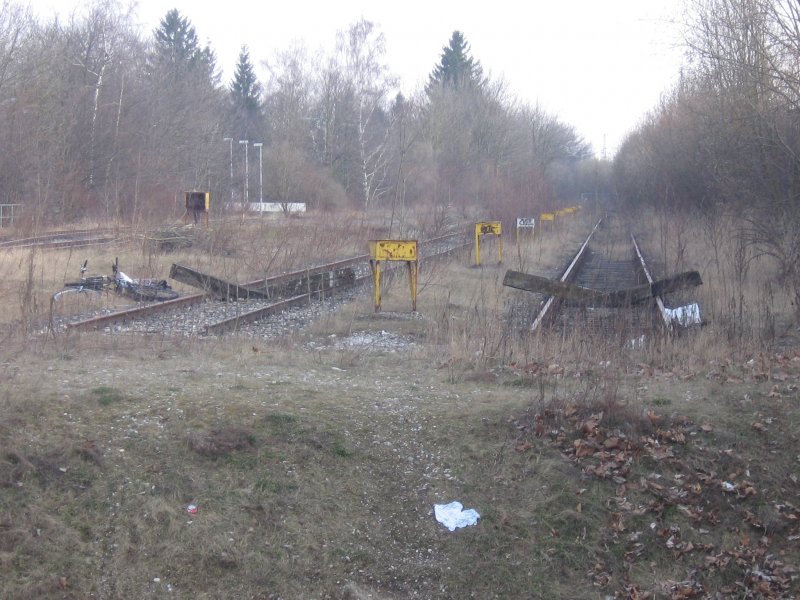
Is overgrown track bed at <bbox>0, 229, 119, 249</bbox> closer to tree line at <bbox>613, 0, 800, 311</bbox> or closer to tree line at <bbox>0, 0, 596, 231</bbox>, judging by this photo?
tree line at <bbox>0, 0, 596, 231</bbox>

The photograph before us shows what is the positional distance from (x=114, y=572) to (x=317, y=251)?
1909 centimetres

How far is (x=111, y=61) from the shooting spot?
4666cm

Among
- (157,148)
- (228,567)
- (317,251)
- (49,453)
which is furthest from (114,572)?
(157,148)

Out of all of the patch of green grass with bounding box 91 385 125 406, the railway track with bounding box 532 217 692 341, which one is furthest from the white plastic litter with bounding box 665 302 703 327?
the patch of green grass with bounding box 91 385 125 406

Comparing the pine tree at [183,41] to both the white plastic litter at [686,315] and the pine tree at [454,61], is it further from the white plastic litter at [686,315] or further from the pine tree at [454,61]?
the white plastic litter at [686,315]

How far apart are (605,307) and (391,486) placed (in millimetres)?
9692

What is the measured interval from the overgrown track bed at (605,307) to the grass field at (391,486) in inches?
132

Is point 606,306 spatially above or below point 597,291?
below

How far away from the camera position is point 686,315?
11867 millimetres

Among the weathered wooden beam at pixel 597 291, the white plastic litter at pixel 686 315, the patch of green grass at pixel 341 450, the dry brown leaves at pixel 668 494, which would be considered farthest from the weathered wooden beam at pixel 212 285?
the dry brown leaves at pixel 668 494

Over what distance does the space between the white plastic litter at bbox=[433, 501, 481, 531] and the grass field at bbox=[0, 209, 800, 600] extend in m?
0.06

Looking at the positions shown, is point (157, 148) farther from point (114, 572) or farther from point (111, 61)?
point (114, 572)

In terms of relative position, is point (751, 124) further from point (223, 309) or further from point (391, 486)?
point (391, 486)

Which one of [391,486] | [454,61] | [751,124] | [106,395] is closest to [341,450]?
[391,486]
